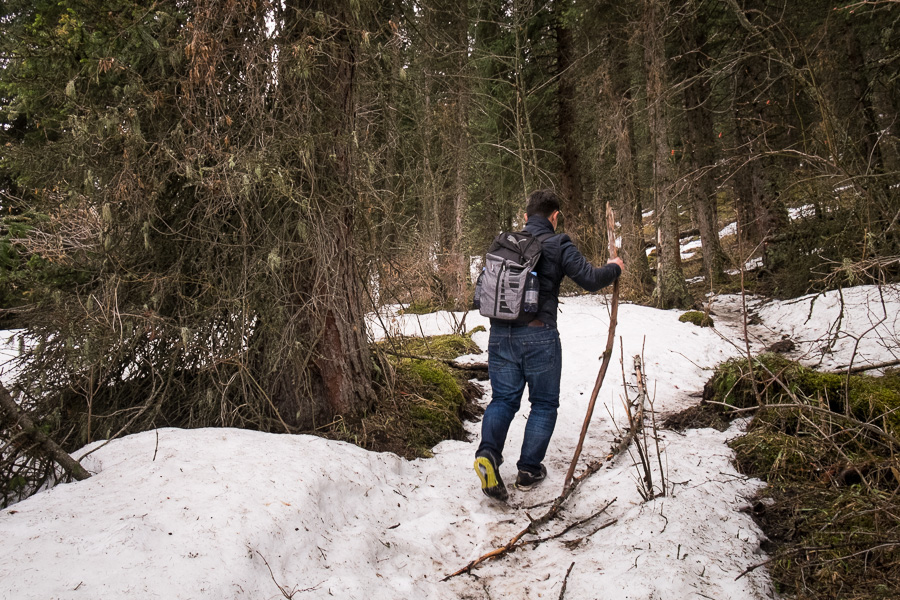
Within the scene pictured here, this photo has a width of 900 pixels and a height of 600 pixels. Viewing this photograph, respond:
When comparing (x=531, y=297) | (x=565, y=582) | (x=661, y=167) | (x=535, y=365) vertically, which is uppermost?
(x=661, y=167)

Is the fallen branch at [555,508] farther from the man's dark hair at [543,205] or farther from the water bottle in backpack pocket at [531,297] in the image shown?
the man's dark hair at [543,205]

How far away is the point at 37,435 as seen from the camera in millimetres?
2590

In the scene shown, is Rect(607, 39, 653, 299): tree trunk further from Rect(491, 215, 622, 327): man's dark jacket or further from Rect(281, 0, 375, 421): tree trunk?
Rect(281, 0, 375, 421): tree trunk

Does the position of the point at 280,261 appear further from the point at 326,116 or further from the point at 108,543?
the point at 108,543

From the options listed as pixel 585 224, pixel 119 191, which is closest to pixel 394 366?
pixel 119 191

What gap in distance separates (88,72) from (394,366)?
3440 millimetres

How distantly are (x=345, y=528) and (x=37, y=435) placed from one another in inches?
68.0

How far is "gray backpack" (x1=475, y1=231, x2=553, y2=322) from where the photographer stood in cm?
368

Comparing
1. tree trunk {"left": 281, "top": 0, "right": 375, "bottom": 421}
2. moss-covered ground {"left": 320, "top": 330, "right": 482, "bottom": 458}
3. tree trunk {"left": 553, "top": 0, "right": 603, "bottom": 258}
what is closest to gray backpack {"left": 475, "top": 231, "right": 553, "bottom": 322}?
tree trunk {"left": 281, "top": 0, "right": 375, "bottom": 421}

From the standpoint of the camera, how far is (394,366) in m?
5.03

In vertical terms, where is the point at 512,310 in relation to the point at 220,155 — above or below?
below

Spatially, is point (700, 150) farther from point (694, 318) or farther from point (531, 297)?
point (531, 297)

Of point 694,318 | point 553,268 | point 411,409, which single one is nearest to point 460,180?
point 694,318

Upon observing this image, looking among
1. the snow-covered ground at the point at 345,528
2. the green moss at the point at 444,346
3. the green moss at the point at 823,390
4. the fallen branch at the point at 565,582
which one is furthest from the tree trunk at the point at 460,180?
the fallen branch at the point at 565,582
